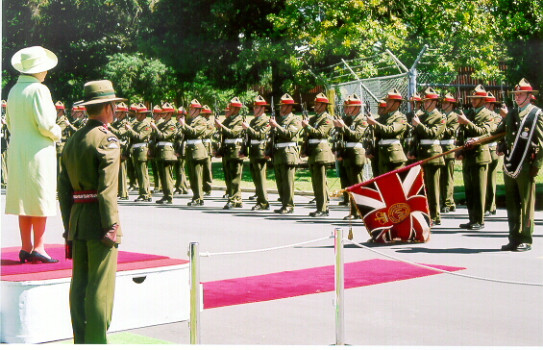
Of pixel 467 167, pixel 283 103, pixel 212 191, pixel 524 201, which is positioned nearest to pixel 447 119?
pixel 467 167

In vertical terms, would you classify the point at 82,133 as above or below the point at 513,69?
below

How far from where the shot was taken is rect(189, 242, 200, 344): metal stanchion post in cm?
554

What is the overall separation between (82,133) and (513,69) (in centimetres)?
1635

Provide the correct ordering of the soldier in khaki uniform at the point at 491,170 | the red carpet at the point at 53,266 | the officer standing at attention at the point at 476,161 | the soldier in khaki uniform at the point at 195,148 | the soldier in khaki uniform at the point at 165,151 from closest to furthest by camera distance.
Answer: the red carpet at the point at 53,266, the officer standing at attention at the point at 476,161, the soldier in khaki uniform at the point at 491,170, the soldier in khaki uniform at the point at 195,148, the soldier in khaki uniform at the point at 165,151

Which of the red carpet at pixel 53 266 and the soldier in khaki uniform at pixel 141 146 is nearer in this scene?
the red carpet at pixel 53 266

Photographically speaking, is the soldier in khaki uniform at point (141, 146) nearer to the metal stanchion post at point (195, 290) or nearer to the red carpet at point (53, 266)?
the red carpet at point (53, 266)

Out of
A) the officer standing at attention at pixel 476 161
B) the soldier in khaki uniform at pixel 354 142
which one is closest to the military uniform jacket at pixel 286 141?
the soldier in khaki uniform at pixel 354 142

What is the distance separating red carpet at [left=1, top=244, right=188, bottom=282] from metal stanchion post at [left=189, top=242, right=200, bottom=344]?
3.68 feet

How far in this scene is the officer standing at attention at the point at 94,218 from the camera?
554 centimetres

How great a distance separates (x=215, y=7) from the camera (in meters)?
25.3

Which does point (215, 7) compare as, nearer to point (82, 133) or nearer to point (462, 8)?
point (462, 8)

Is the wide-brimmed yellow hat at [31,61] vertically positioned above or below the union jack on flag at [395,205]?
above

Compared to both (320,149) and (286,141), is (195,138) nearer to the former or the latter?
(286,141)

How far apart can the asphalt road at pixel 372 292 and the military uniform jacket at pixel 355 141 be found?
3.20ft
